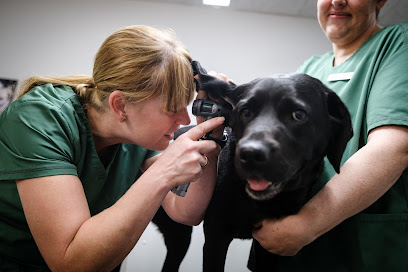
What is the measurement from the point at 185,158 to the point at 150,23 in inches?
45.5

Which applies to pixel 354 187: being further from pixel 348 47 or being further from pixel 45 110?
pixel 45 110

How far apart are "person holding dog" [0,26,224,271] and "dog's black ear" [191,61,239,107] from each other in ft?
0.10

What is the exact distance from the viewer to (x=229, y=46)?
1.49 metres

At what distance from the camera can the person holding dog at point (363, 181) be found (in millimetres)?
656

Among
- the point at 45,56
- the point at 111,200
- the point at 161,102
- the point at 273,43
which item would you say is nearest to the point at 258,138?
the point at 161,102

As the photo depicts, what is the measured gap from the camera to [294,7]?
1380 mm

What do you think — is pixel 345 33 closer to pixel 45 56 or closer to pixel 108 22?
pixel 108 22

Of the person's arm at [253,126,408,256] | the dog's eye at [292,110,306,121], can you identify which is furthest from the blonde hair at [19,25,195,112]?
the person's arm at [253,126,408,256]

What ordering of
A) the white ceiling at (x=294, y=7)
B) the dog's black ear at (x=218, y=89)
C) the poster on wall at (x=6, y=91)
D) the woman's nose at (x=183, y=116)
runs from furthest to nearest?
the poster on wall at (x=6, y=91) < the white ceiling at (x=294, y=7) < the woman's nose at (x=183, y=116) < the dog's black ear at (x=218, y=89)

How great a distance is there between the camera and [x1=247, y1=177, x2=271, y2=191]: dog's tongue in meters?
0.61

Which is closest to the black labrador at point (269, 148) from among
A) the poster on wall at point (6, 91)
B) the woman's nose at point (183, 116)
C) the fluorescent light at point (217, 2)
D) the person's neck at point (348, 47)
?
the woman's nose at point (183, 116)

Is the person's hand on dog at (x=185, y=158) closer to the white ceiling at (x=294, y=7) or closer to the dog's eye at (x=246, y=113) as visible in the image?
the dog's eye at (x=246, y=113)

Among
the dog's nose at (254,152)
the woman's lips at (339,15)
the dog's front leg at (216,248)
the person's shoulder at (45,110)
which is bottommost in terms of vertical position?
the dog's front leg at (216,248)

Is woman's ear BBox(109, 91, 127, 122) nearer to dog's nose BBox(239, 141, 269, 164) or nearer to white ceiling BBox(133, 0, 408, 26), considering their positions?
dog's nose BBox(239, 141, 269, 164)
